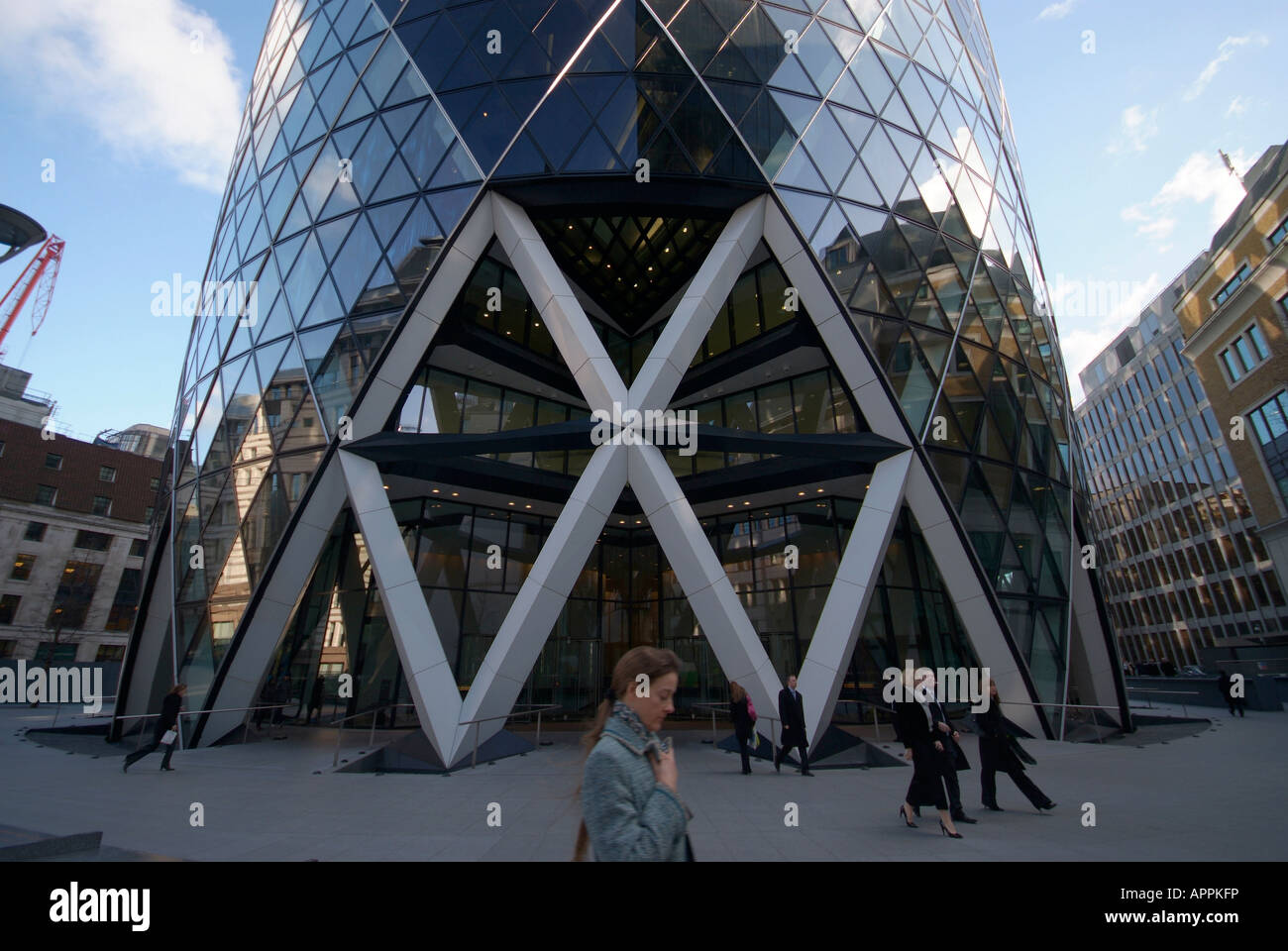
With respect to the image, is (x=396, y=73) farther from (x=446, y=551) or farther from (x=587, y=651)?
(x=587, y=651)

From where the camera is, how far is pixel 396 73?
1669 centimetres

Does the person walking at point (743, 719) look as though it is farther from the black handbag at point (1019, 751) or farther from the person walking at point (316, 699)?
the person walking at point (316, 699)

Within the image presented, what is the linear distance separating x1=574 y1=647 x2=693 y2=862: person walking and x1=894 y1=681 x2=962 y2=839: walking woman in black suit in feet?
20.0

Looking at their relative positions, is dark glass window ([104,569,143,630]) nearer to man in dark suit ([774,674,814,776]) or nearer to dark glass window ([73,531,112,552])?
dark glass window ([73,531,112,552])

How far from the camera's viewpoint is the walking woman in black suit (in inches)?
279

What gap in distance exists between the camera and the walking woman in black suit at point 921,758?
7.07m

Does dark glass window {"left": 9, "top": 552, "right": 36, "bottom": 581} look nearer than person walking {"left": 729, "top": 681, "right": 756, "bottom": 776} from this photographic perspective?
No
